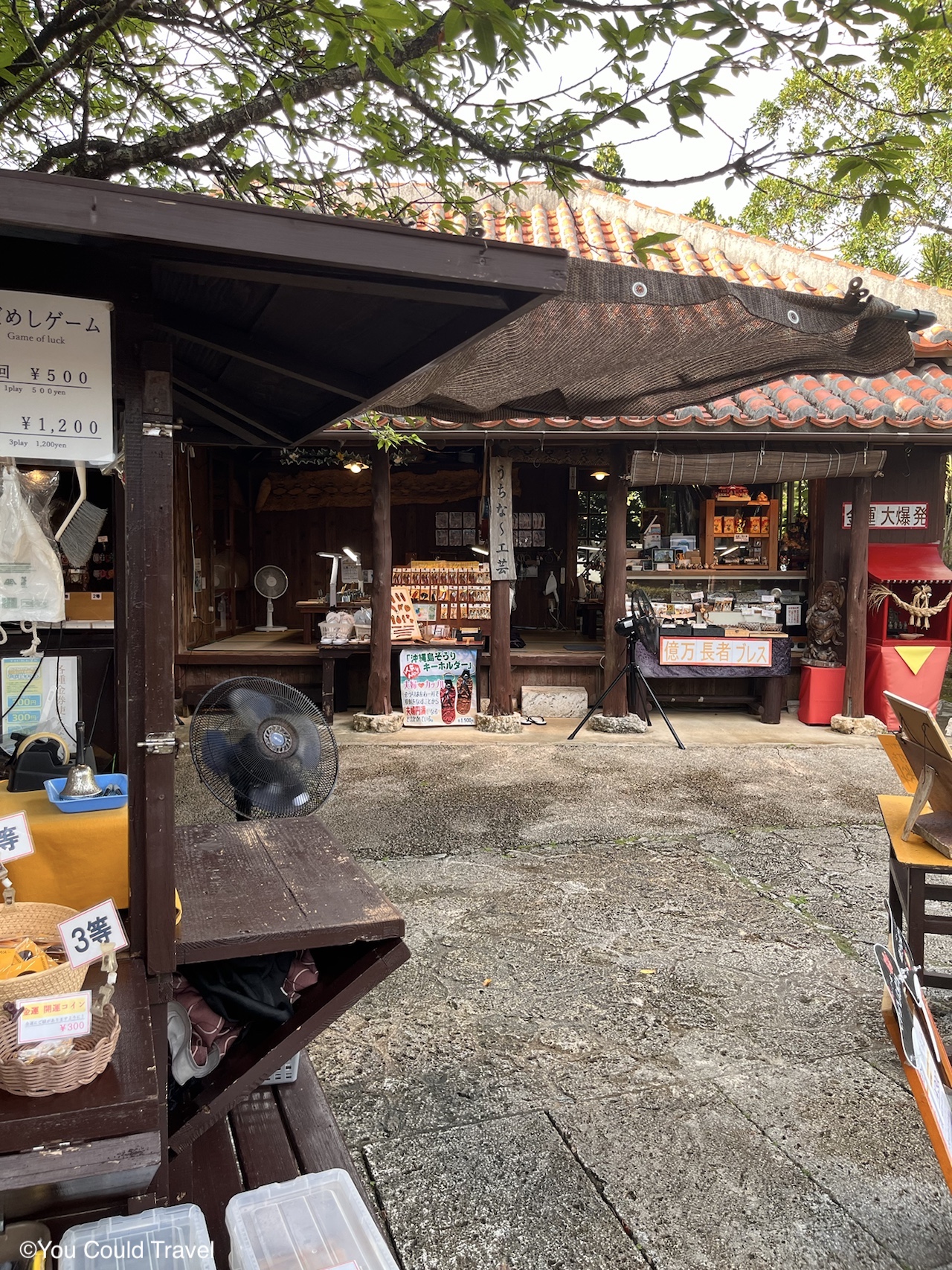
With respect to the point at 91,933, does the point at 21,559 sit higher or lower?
higher

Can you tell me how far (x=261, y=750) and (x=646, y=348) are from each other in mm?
2228

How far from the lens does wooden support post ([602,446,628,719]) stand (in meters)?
9.43

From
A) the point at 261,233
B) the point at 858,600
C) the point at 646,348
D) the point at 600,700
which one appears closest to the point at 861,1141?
the point at 646,348

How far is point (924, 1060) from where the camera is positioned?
203 centimetres

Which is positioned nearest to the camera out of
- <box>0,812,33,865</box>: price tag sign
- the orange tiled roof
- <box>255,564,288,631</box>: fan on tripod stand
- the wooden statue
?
<box>0,812,33,865</box>: price tag sign

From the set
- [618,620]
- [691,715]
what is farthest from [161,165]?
[691,715]

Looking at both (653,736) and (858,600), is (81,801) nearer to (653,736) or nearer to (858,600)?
(653,736)

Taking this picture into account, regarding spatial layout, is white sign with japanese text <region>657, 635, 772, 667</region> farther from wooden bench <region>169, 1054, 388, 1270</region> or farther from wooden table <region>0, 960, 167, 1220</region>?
wooden table <region>0, 960, 167, 1220</region>

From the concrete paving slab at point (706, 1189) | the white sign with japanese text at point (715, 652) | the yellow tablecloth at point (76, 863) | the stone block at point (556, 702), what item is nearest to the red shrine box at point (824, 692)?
the white sign with japanese text at point (715, 652)

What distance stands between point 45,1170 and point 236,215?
6.43ft

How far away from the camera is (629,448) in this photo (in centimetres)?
934

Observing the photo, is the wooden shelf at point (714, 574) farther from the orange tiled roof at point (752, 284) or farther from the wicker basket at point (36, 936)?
the wicker basket at point (36, 936)

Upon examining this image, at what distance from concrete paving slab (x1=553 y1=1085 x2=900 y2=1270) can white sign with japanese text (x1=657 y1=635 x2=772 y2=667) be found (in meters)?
6.60

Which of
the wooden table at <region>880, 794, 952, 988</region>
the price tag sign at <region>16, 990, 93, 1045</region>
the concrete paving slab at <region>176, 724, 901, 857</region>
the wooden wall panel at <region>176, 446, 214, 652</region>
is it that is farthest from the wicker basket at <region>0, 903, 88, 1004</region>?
the wooden wall panel at <region>176, 446, 214, 652</region>
